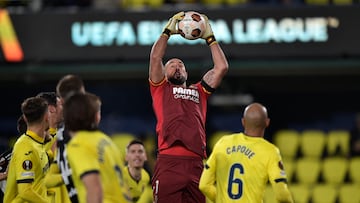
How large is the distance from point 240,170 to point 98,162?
6.89ft

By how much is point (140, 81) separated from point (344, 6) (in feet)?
16.8

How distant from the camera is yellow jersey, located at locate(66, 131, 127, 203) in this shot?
283 inches

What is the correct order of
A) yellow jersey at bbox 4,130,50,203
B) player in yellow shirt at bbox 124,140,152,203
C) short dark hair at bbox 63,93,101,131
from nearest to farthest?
short dark hair at bbox 63,93,101,131
yellow jersey at bbox 4,130,50,203
player in yellow shirt at bbox 124,140,152,203

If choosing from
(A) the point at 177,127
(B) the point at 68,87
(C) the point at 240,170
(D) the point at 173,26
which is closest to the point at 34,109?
(B) the point at 68,87

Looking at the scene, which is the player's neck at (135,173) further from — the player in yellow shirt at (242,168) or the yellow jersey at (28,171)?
the player in yellow shirt at (242,168)

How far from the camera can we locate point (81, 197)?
7438 millimetres

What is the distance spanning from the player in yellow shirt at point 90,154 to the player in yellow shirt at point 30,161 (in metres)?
1.91

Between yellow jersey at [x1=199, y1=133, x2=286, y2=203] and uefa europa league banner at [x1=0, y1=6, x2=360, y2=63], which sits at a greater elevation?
uefa europa league banner at [x1=0, y1=6, x2=360, y2=63]

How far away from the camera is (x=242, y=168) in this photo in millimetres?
8969

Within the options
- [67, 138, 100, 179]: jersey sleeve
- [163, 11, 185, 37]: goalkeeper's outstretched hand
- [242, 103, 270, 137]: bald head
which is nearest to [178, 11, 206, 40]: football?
[163, 11, 185, 37]: goalkeeper's outstretched hand

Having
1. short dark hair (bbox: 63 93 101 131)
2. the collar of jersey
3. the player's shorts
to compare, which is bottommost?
the player's shorts

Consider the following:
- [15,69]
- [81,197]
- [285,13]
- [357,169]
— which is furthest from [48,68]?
[81,197]

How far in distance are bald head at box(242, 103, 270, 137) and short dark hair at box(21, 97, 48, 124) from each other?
1964mm

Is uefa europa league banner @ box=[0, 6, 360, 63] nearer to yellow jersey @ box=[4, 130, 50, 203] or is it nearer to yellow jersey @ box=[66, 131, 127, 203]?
yellow jersey @ box=[4, 130, 50, 203]
